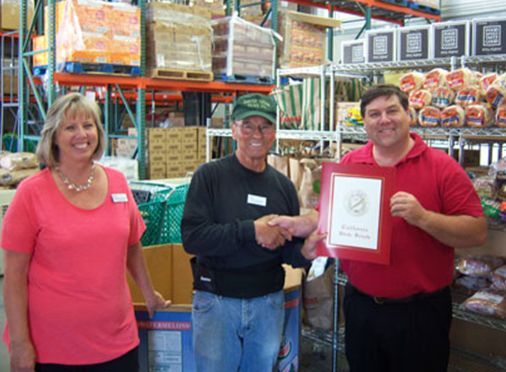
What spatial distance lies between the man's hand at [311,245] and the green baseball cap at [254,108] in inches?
21.1

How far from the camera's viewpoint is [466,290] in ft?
12.2

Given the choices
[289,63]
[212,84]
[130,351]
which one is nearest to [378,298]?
[130,351]

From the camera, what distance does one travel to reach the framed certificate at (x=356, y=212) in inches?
96.1

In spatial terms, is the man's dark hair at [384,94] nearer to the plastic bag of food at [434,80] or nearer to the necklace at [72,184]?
the plastic bag of food at [434,80]

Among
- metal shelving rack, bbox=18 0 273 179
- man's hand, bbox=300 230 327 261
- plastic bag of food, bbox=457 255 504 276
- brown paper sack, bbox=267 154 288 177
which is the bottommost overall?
plastic bag of food, bbox=457 255 504 276

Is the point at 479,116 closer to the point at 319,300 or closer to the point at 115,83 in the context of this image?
the point at 319,300

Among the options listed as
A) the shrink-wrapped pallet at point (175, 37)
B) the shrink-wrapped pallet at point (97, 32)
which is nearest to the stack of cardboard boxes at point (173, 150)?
the shrink-wrapped pallet at point (175, 37)

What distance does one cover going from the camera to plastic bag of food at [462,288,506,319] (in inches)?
127

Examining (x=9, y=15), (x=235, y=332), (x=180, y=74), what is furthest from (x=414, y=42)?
(x=9, y=15)

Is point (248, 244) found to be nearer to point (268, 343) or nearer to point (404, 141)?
point (268, 343)

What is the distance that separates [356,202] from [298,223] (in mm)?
274

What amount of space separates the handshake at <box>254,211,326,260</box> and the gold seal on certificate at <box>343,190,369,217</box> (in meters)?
0.16

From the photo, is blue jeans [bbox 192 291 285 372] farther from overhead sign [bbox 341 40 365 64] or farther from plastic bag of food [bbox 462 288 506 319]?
overhead sign [bbox 341 40 365 64]

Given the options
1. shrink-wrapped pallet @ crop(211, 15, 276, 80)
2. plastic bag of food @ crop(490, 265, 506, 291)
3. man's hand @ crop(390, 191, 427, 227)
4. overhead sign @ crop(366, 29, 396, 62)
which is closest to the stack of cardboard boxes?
shrink-wrapped pallet @ crop(211, 15, 276, 80)
